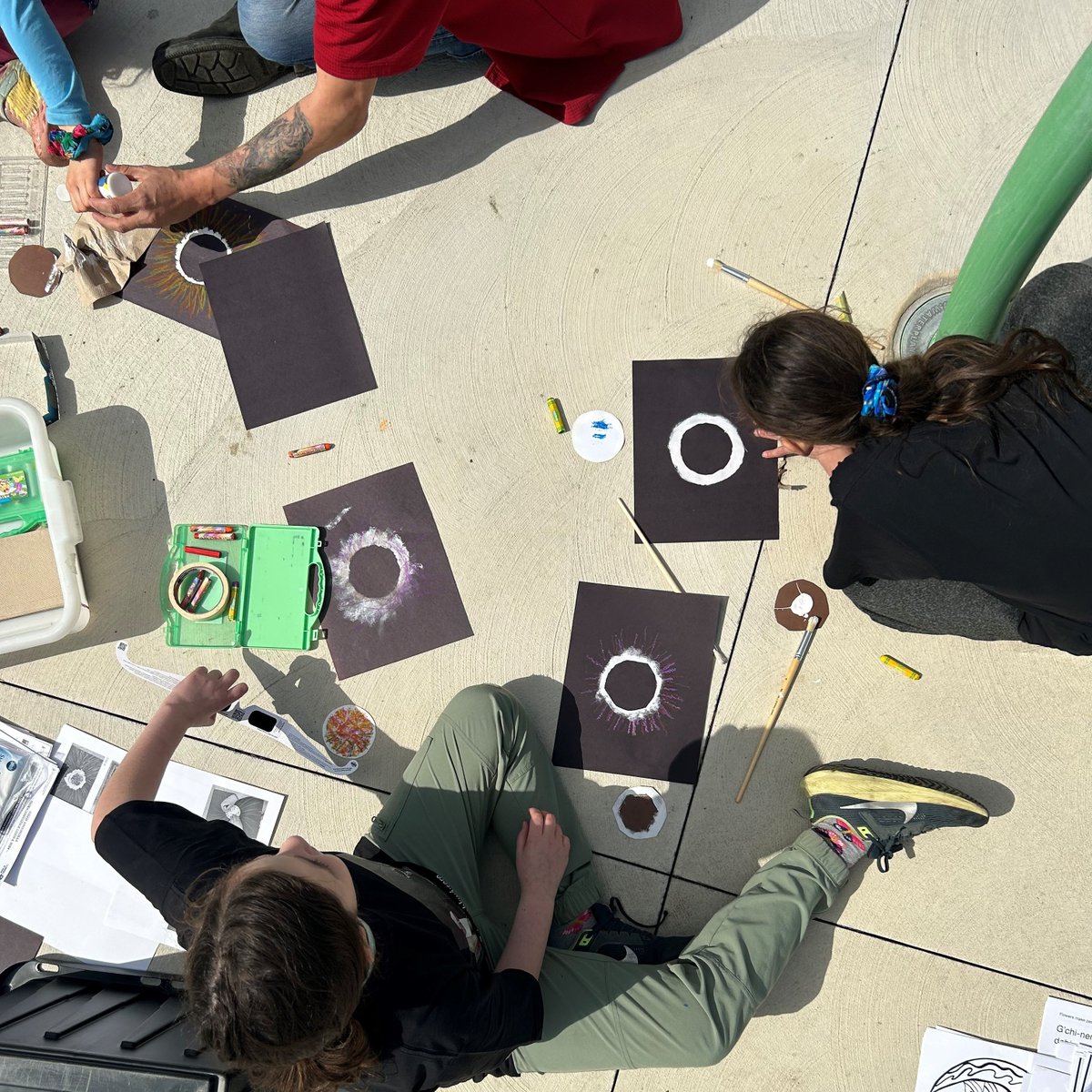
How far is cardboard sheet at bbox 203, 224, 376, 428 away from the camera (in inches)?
89.6

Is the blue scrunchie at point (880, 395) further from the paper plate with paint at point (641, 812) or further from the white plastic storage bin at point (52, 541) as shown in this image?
the white plastic storage bin at point (52, 541)

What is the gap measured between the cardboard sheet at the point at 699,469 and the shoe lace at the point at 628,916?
3.00 feet

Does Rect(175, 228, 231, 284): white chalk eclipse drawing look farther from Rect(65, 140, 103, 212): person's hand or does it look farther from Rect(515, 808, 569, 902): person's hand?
Rect(515, 808, 569, 902): person's hand

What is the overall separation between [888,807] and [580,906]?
2.54 ft

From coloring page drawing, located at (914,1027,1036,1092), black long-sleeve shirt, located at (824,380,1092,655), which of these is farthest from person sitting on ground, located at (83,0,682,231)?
coloring page drawing, located at (914,1027,1036,1092)

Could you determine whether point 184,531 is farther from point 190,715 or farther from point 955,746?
point 955,746

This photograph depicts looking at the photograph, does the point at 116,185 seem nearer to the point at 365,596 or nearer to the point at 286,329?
the point at 286,329

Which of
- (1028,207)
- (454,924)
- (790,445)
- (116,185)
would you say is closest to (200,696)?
(454,924)

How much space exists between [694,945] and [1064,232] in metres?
2.00

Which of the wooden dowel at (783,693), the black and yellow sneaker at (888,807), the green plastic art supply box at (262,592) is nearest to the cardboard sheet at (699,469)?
the wooden dowel at (783,693)

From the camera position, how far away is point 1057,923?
2.05 metres

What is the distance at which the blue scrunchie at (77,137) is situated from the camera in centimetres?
211

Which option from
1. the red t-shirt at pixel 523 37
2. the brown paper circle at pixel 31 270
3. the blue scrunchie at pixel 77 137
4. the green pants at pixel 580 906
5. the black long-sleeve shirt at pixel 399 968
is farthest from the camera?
the brown paper circle at pixel 31 270

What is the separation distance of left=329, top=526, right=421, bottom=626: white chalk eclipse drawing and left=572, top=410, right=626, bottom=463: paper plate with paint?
1.73ft
